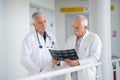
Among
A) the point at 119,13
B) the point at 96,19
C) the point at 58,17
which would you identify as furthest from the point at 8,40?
the point at 119,13

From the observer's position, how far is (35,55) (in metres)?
3.22

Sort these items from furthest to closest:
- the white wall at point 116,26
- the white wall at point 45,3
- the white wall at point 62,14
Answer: the white wall at point 62,14
the white wall at point 116,26
the white wall at point 45,3

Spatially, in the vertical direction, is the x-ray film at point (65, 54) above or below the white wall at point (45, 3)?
below

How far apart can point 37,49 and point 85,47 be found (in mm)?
603

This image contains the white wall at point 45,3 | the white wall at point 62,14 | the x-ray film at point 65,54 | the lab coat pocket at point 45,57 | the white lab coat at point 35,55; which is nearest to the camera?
the x-ray film at point 65,54

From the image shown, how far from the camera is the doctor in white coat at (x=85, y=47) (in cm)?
300

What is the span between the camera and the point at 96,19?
4539 millimetres

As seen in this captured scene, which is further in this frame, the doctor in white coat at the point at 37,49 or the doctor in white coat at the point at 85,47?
the doctor in white coat at the point at 37,49

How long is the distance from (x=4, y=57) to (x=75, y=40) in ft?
10.7

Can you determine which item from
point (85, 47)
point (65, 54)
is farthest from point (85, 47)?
point (65, 54)

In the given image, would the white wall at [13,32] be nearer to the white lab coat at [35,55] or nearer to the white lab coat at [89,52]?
the white lab coat at [35,55]

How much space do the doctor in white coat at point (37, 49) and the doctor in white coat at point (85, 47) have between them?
38 cm

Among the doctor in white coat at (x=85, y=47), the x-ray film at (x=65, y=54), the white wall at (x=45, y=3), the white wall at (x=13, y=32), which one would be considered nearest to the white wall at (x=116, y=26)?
the white wall at (x=45, y=3)

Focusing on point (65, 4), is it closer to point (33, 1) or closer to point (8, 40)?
point (33, 1)
